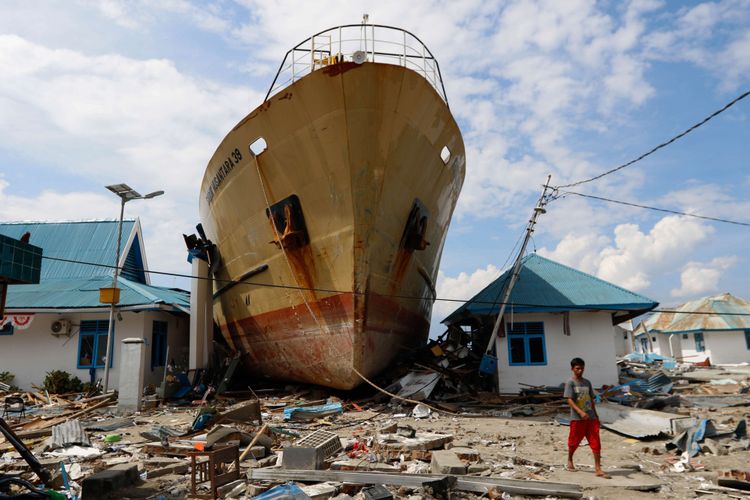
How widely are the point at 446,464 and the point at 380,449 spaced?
4.23 feet

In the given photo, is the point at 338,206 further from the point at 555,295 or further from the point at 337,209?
the point at 555,295

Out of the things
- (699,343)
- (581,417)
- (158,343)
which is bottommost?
(581,417)

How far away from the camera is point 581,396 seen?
5.54 metres

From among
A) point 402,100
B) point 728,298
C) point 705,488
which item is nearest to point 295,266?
point 402,100

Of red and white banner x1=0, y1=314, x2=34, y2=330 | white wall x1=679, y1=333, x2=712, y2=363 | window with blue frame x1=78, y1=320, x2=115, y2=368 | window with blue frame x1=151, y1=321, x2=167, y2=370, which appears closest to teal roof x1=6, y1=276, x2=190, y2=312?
red and white banner x1=0, y1=314, x2=34, y2=330

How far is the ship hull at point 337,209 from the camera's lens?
29.1 feet

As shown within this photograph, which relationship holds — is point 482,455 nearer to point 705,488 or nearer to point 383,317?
point 705,488

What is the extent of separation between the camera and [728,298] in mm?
30328

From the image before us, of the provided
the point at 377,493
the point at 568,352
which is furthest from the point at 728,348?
the point at 377,493

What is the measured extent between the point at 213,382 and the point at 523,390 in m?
7.50

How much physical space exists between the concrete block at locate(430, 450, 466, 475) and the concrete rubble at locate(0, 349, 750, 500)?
1 centimetres

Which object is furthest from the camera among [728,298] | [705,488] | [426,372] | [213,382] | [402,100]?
[728,298]

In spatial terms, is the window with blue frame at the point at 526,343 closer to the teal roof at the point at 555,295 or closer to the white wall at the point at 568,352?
the white wall at the point at 568,352

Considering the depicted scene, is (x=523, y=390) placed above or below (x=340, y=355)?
below
